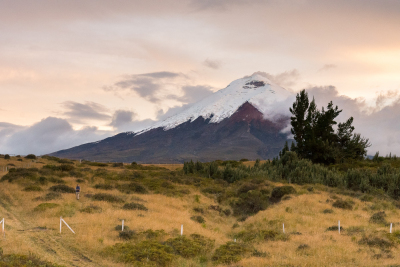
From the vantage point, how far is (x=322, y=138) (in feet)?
204

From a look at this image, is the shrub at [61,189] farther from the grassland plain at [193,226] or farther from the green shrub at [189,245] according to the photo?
the green shrub at [189,245]

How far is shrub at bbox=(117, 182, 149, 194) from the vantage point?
114 ft

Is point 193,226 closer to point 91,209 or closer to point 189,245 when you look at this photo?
point 189,245

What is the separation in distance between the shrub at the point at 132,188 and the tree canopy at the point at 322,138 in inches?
1348

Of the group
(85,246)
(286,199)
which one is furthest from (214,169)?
(85,246)

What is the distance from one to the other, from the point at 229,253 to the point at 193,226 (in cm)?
638

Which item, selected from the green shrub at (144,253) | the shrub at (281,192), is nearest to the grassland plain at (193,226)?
the green shrub at (144,253)

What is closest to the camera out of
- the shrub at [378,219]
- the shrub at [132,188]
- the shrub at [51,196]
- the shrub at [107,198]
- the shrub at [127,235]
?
the shrub at [127,235]

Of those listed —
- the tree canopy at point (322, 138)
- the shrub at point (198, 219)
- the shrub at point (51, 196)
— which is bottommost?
the shrub at point (198, 219)

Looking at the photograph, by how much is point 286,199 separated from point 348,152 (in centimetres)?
3406

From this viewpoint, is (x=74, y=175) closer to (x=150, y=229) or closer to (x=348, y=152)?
(x=150, y=229)

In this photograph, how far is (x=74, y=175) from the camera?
44125 mm

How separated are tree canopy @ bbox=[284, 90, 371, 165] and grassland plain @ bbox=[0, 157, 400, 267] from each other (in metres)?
20.7

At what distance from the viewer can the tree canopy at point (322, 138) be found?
57781mm
